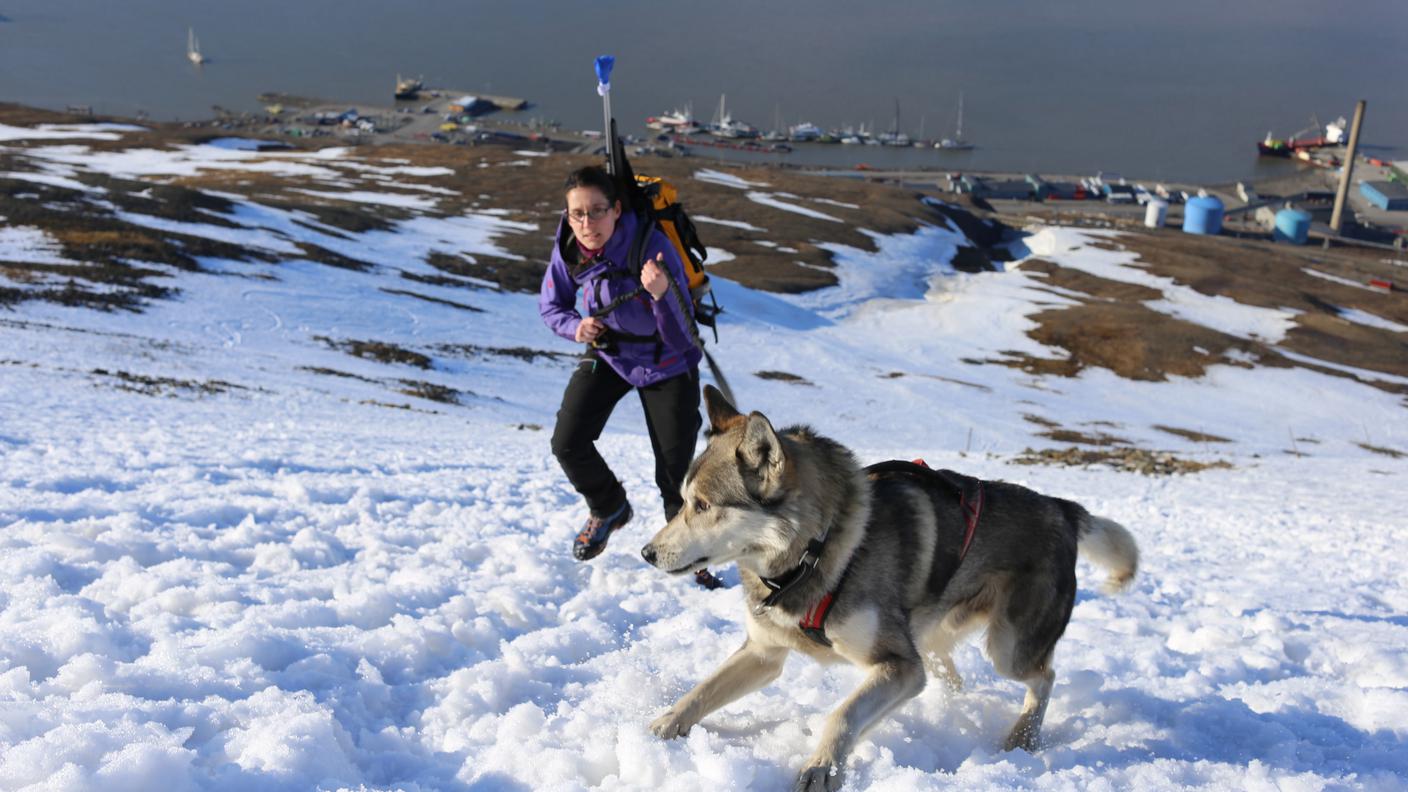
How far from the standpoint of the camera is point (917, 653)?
16.2 feet

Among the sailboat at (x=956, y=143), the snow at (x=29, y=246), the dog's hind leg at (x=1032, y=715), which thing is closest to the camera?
the dog's hind leg at (x=1032, y=715)

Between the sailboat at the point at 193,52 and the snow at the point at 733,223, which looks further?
the sailboat at the point at 193,52

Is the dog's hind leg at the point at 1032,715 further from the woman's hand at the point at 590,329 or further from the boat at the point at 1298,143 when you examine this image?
the boat at the point at 1298,143

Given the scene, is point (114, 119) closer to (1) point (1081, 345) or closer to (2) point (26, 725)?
(1) point (1081, 345)

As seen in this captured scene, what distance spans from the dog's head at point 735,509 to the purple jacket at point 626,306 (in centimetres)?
212

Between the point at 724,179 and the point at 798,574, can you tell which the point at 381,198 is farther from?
the point at 798,574

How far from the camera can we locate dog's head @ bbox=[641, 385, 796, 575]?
4.77 meters

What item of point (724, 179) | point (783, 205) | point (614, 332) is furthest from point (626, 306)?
point (724, 179)

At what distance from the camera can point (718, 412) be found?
5391mm

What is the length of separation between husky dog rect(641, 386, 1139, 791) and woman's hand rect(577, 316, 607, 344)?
1.72 m

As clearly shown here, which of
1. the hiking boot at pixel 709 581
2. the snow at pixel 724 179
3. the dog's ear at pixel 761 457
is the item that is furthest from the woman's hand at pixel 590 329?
the snow at pixel 724 179

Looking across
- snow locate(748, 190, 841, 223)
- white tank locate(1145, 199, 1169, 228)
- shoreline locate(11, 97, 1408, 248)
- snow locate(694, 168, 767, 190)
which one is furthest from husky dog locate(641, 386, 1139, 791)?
white tank locate(1145, 199, 1169, 228)

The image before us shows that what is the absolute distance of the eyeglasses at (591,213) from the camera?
661 centimetres

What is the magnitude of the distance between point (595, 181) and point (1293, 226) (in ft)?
344
